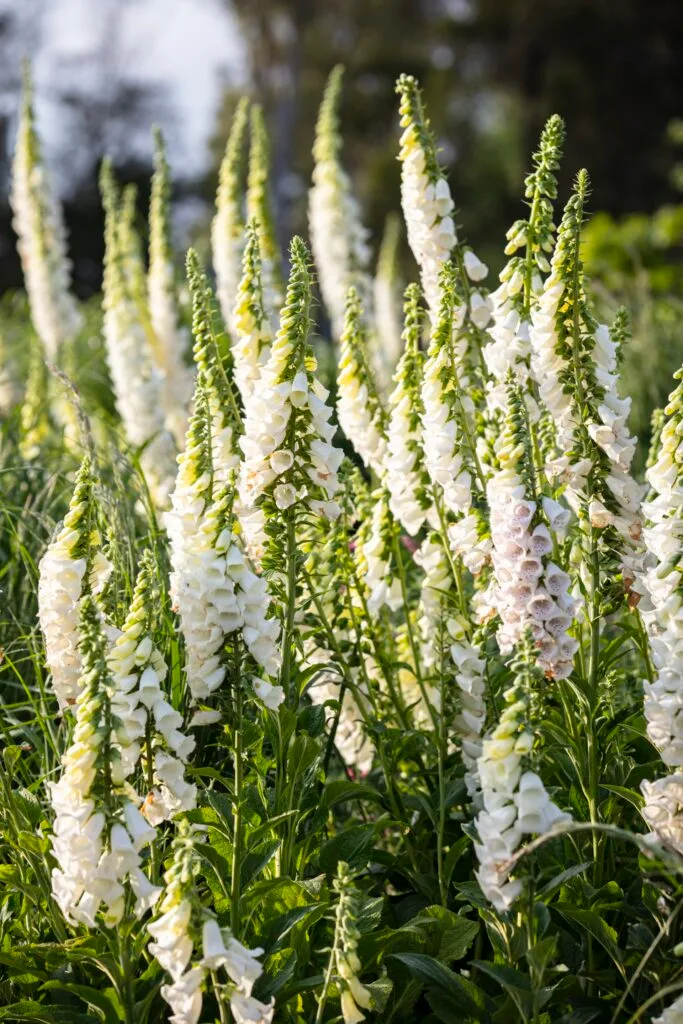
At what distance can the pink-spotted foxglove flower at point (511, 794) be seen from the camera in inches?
73.2

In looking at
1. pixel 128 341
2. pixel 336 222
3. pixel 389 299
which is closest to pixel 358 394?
pixel 128 341

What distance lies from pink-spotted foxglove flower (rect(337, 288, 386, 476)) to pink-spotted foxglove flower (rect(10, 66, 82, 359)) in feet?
12.9

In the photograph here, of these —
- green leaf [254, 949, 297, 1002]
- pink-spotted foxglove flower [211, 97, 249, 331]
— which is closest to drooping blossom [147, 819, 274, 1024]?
green leaf [254, 949, 297, 1002]

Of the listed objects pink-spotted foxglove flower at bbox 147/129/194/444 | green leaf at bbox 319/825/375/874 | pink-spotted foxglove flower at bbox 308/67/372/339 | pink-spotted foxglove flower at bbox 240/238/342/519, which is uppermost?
pink-spotted foxglove flower at bbox 308/67/372/339

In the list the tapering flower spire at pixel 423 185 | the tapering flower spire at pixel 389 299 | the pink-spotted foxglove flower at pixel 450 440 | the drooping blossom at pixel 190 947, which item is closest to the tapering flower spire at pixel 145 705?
the drooping blossom at pixel 190 947

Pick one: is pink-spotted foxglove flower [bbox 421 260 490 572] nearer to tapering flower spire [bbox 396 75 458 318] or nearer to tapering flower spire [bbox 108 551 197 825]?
tapering flower spire [bbox 396 75 458 318]

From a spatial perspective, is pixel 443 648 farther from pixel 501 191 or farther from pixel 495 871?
pixel 501 191

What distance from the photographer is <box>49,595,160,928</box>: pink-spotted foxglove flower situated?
1.83 m

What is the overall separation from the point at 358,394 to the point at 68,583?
98 centimetres

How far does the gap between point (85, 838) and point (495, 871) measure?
0.65 metres

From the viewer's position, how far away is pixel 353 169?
115 ft

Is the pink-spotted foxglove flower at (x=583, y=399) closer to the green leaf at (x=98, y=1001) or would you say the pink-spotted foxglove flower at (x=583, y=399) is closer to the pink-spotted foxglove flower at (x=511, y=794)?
the pink-spotted foxglove flower at (x=511, y=794)

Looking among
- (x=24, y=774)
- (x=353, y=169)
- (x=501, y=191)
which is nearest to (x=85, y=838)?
(x=24, y=774)

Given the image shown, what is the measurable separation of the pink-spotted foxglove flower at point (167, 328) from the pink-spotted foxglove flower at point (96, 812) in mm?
4087
